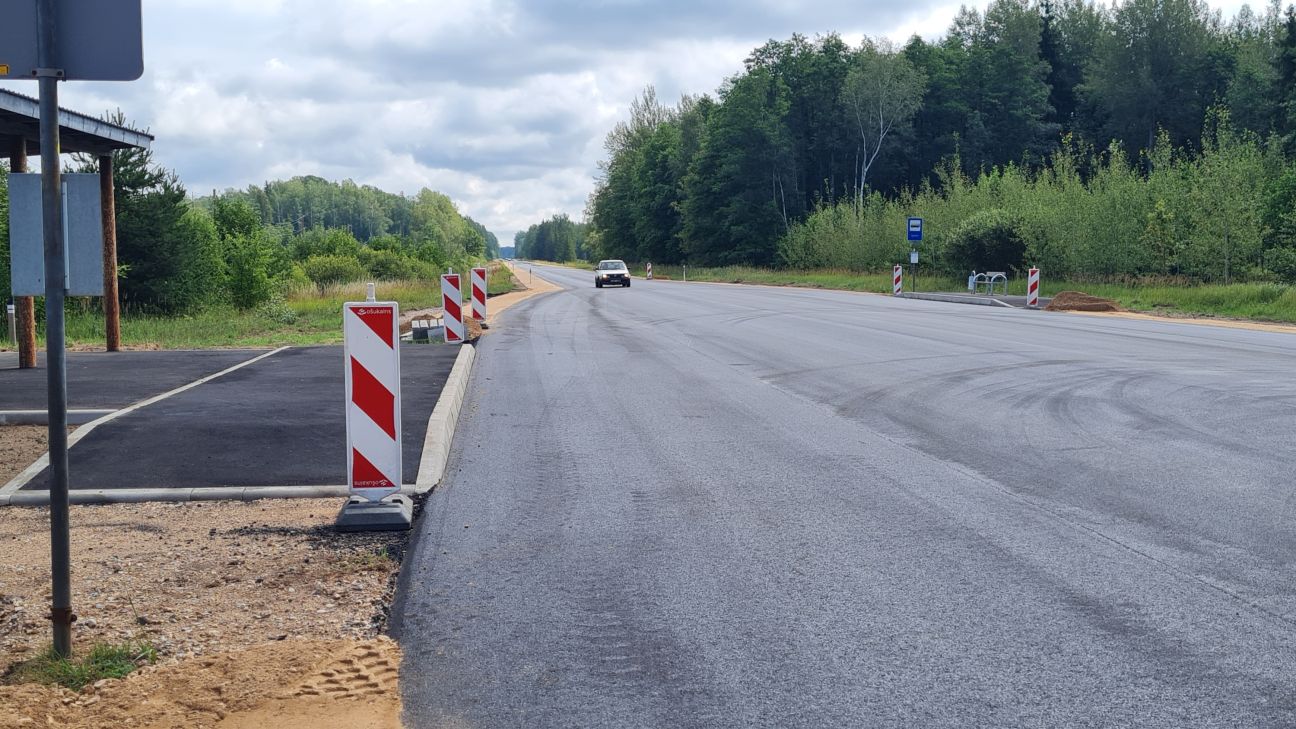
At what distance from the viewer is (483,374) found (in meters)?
14.9

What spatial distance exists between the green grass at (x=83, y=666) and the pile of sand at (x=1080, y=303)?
31072mm

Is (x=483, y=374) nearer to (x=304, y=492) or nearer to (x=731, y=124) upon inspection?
(x=304, y=492)

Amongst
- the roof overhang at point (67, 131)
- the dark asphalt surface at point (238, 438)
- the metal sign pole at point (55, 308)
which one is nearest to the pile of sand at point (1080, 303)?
the dark asphalt surface at point (238, 438)

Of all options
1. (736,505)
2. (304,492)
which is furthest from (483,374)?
(736,505)

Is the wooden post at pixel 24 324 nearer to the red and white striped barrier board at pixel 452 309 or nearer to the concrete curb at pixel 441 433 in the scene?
the concrete curb at pixel 441 433

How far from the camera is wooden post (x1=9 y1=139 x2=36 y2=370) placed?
14812 mm

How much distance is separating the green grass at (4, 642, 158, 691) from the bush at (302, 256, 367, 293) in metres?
51.4

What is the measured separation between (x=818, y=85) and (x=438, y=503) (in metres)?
87.7

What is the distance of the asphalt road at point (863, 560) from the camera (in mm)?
3840

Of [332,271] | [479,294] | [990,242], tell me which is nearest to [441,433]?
[479,294]

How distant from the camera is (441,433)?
29.4ft

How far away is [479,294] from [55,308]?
802 inches

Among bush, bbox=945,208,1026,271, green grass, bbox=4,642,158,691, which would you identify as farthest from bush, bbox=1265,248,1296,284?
green grass, bbox=4,642,158,691

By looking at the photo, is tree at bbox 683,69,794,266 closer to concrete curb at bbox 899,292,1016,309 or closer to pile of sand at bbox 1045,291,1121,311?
concrete curb at bbox 899,292,1016,309
